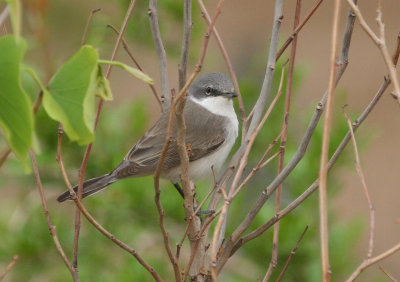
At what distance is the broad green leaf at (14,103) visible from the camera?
55.1 inches

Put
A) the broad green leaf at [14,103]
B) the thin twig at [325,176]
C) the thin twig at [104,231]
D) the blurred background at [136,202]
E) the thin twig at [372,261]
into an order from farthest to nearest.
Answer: the blurred background at [136,202] < the thin twig at [104,231] < the thin twig at [372,261] < the thin twig at [325,176] < the broad green leaf at [14,103]

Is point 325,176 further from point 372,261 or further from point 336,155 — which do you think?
point 336,155

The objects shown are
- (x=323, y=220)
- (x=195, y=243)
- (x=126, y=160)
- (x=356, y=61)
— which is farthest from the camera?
(x=356, y=61)

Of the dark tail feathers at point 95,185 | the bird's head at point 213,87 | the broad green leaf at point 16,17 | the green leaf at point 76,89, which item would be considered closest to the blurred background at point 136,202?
the bird's head at point 213,87

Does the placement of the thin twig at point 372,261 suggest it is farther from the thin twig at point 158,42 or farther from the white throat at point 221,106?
the white throat at point 221,106

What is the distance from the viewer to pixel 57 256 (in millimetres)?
4727

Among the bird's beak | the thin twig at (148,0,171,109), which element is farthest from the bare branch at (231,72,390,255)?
the bird's beak

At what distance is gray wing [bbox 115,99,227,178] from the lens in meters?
4.10

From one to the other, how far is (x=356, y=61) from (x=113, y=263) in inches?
287

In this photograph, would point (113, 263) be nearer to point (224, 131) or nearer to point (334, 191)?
point (224, 131)

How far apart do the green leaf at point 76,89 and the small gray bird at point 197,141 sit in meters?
2.46

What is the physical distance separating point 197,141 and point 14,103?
10.0 feet

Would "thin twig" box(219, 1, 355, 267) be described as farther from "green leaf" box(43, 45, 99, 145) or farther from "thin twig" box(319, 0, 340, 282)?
"green leaf" box(43, 45, 99, 145)

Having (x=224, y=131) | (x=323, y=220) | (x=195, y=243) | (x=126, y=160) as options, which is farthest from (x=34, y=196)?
(x=323, y=220)
